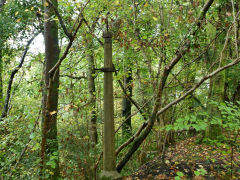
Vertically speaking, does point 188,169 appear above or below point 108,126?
below

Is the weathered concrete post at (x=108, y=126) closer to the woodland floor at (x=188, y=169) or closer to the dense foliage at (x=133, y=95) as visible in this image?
the dense foliage at (x=133, y=95)

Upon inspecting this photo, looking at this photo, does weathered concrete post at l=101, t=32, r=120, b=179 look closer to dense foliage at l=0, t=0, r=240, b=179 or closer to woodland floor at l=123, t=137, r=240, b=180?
dense foliage at l=0, t=0, r=240, b=179

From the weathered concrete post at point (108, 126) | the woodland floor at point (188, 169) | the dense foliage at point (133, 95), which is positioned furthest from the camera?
the woodland floor at point (188, 169)

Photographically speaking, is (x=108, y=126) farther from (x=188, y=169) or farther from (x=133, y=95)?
(x=133, y=95)

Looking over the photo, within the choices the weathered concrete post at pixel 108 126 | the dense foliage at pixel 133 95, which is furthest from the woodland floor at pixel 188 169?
the weathered concrete post at pixel 108 126

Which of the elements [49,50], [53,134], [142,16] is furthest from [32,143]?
[142,16]

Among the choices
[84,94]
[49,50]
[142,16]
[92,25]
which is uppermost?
[142,16]

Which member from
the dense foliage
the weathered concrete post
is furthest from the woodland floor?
the weathered concrete post

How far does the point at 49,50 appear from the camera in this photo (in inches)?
146

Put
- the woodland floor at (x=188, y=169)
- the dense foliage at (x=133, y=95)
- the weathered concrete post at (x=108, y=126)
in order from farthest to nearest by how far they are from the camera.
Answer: the woodland floor at (x=188, y=169)
the dense foliage at (x=133, y=95)
the weathered concrete post at (x=108, y=126)

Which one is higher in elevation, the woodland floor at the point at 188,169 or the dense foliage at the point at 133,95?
the dense foliage at the point at 133,95

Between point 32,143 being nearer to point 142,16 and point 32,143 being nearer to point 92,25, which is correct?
point 92,25

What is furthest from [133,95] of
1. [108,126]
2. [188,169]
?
[108,126]

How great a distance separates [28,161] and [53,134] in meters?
0.57
